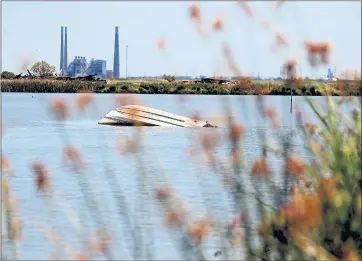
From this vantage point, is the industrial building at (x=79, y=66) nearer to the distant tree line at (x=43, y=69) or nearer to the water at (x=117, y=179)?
the distant tree line at (x=43, y=69)

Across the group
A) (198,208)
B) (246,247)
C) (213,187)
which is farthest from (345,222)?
(213,187)

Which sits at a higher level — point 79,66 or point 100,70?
point 100,70

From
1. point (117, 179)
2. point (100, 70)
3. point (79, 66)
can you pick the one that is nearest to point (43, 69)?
point (117, 179)

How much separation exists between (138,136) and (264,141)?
615 mm

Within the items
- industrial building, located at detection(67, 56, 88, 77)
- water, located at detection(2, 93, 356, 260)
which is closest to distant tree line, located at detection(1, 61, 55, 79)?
water, located at detection(2, 93, 356, 260)

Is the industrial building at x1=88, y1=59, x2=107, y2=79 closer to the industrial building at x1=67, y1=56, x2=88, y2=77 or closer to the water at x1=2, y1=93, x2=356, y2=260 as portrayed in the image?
the water at x1=2, y1=93, x2=356, y2=260

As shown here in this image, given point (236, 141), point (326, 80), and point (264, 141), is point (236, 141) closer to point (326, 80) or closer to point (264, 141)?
point (264, 141)

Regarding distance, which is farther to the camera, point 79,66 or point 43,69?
point 79,66

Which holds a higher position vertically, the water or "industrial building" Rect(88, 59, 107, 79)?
"industrial building" Rect(88, 59, 107, 79)

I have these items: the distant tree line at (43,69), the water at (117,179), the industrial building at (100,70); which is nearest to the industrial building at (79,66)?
the distant tree line at (43,69)

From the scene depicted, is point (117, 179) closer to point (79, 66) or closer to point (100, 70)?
point (100, 70)

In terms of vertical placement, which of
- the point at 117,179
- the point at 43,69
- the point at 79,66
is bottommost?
the point at 117,179

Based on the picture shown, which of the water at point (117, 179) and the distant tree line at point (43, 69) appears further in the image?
the distant tree line at point (43, 69)

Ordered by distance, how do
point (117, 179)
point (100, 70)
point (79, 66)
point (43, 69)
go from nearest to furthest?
point (100, 70)
point (117, 179)
point (43, 69)
point (79, 66)
